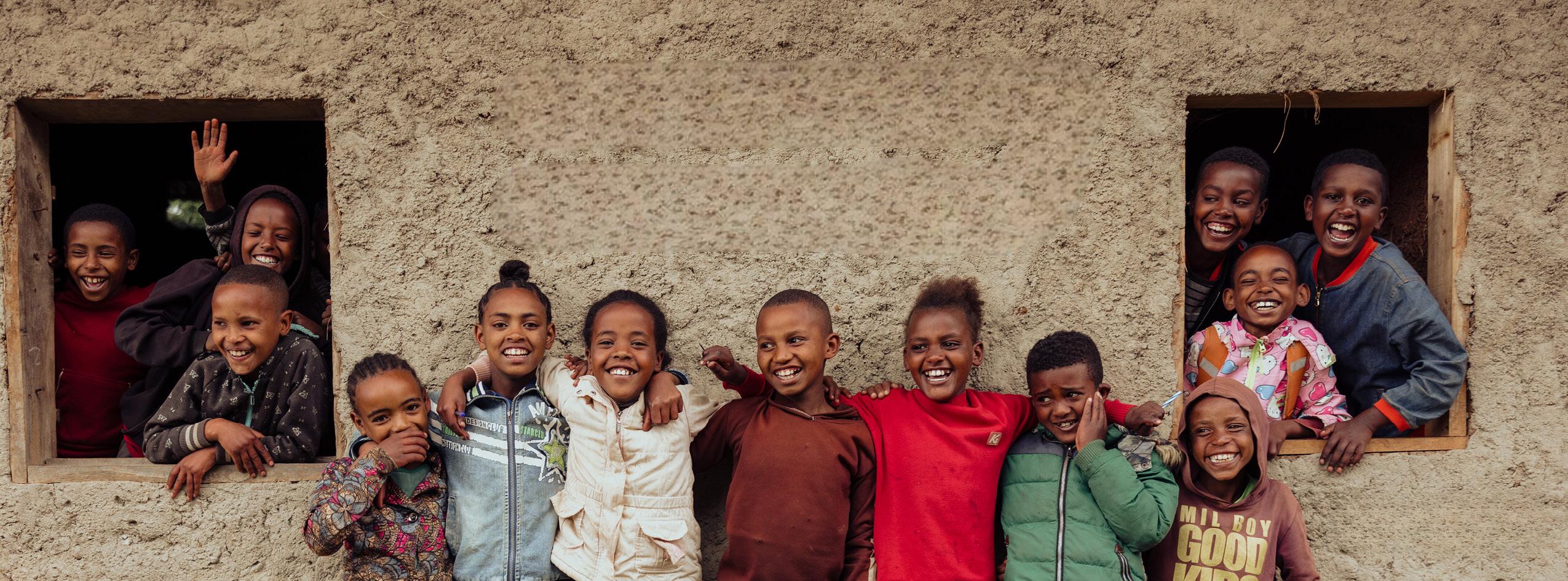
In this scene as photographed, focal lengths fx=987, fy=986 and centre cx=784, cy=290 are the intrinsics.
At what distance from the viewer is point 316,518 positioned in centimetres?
239

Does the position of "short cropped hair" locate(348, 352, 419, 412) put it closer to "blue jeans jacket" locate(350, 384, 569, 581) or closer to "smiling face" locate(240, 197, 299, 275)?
"blue jeans jacket" locate(350, 384, 569, 581)

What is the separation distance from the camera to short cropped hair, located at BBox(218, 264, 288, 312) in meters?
2.88

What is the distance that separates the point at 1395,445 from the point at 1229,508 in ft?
2.31

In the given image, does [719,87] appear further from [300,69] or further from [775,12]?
[300,69]

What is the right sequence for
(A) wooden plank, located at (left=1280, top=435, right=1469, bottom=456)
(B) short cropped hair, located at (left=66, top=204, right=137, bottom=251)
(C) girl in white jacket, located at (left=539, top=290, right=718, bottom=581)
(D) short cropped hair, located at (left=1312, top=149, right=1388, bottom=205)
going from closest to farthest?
1. (C) girl in white jacket, located at (left=539, top=290, right=718, bottom=581)
2. (A) wooden plank, located at (left=1280, top=435, right=1469, bottom=456)
3. (D) short cropped hair, located at (left=1312, top=149, right=1388, bottom=205)
4. (B) short cropped hair, located at (left=66, top=204, right=137, bottom=251)

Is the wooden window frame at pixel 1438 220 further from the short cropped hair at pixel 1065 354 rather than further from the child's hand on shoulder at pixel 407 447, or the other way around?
the child's hand on shoulder at pixel 407 447

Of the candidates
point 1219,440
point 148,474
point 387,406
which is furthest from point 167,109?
point 1219,440

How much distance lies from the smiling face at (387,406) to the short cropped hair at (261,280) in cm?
52

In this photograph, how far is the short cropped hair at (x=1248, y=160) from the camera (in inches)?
126

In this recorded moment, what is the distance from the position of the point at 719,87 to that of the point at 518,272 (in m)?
0.80

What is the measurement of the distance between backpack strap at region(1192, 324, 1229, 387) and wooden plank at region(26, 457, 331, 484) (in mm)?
2673

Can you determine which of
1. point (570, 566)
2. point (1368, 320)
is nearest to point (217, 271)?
point (570, 566)

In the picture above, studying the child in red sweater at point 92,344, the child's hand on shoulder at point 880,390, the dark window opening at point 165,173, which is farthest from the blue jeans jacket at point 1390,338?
the dark window opening at point 165,173

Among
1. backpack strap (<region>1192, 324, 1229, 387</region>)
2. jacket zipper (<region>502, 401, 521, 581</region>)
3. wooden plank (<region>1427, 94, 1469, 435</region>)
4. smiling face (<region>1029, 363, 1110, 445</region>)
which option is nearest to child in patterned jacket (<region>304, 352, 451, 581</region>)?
jacket zipper (<region>502, 401, 521, 581</region>)
